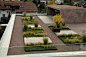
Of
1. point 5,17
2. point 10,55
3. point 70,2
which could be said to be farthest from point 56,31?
point 70,2

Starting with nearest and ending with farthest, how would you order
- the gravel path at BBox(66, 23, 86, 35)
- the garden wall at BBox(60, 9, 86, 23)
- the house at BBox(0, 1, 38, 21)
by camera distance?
the gravel path at BBox(66, 23, 86, 35)
the garden wall at BBox(60, 9, 86, 23)
the house at BBox(0, 1, 38, 21)

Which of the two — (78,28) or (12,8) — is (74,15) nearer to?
(78,28)

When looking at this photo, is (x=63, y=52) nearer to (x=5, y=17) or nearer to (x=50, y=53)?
(x=50, y=53)

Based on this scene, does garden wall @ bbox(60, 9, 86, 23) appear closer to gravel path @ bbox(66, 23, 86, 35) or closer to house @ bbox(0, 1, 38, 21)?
gravel path @ bbox(66, 23, 86, 35)

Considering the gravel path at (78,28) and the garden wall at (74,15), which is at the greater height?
the garden wall at (74,15)

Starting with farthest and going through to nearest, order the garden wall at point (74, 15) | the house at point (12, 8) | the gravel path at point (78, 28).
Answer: the house at point (12, 8), the garden wall at point (74, 15), the gravel path at point (78, 28)

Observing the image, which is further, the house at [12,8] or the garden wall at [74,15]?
the house at [12,8]

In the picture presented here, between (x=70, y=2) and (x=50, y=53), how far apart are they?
174 feet

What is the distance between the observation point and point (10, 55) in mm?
8312

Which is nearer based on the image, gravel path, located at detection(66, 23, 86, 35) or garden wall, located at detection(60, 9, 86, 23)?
gravel path, located at detection(66, 23, 86, 35)

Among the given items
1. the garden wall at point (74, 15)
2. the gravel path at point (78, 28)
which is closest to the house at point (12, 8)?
the garden wall at point (74, 15)

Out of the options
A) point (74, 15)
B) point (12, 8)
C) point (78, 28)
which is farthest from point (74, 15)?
point (12, 8)

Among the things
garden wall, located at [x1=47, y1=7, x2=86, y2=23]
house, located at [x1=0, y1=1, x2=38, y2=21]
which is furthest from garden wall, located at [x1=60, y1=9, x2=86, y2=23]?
house, located at [x1=0, y1=1, x2=38, y2=21]

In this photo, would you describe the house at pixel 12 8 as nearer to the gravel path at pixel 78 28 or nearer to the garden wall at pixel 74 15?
the garden wall at pixel 74 15
